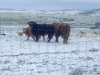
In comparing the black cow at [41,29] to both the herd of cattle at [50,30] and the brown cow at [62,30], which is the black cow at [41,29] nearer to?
the herd of cattle at [50,30]

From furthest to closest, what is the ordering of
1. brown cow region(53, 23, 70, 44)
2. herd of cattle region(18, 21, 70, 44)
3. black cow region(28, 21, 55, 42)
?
black cow region(28, 21, 55, 42)
herd of cattle region(18, 21, 70, 44)
brown cow region(53, 23, 70, 44)

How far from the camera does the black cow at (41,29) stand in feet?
63.4

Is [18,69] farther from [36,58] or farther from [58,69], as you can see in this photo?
[36,58]

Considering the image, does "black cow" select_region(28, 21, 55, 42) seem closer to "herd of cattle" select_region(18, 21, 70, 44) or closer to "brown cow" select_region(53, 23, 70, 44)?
"herd of cattle" select_region(18, 21, 70, 44)

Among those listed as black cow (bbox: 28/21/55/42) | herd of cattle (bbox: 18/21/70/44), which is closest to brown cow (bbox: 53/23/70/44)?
herd of cattle (bbox: 18/21/70/44)

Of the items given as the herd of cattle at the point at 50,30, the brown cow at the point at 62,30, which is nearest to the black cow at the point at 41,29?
the herd of cattle at the point at 50,30

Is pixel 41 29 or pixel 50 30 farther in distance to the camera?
pixel 41 29

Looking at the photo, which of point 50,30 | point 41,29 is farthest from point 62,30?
point 41,29

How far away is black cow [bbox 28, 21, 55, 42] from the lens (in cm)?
1933

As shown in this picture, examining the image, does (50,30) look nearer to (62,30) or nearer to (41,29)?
(41,29)

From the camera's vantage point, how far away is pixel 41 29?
1945cm

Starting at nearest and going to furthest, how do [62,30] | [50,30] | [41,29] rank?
[62,30], [50,30], [41,29]

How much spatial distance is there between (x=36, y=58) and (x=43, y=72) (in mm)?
2607

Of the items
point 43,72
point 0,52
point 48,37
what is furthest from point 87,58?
point 48,37
